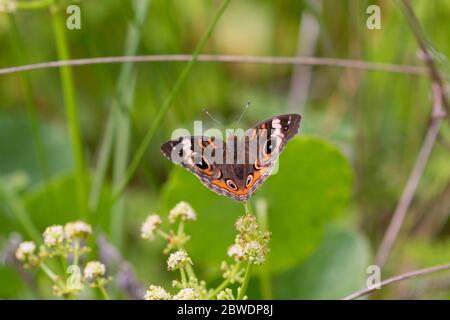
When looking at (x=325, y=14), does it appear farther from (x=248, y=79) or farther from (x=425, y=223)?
(x=425, y=223)

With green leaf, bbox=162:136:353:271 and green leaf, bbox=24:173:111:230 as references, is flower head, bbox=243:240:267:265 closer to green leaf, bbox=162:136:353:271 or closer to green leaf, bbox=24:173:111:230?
green leaf, bbox=162:136:353:271

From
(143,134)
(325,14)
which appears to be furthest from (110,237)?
(325,14)

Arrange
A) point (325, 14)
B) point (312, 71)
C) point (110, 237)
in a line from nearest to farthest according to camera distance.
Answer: point (110, 237) → point (325, 14) → point (312, 71)

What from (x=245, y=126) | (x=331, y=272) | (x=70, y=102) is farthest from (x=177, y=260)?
(x=245, y=126)

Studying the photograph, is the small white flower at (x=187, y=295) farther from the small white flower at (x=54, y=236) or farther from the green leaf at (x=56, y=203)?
the green leaf at (x=56, y=203)

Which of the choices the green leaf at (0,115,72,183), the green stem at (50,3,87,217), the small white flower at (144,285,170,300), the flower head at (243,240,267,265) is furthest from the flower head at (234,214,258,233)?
the green leaf at (0,115,72,183)

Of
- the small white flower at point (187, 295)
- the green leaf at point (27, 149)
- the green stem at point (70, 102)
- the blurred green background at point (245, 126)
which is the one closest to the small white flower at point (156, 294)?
the small white flower at point (187, 295)
